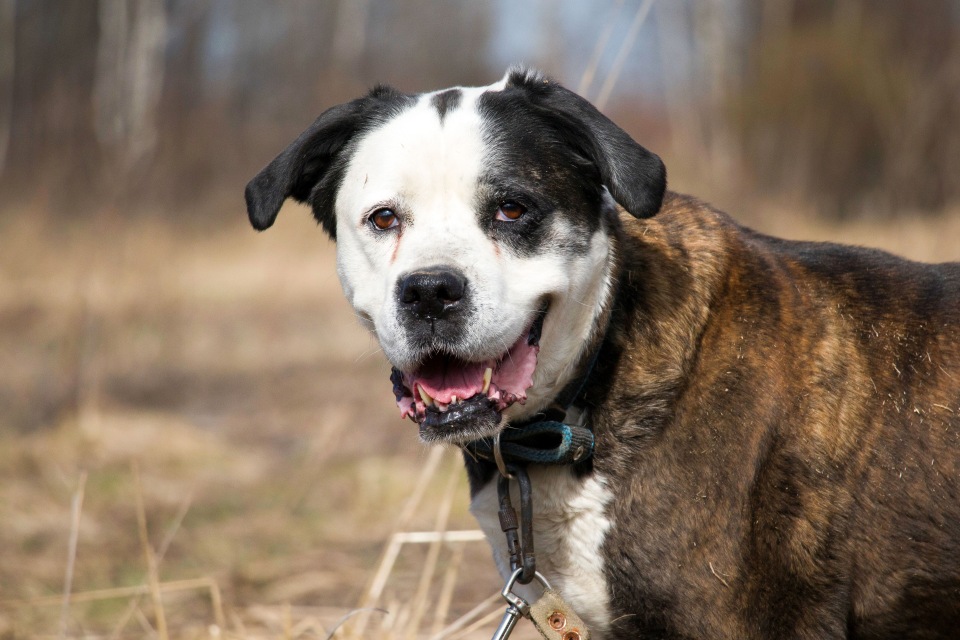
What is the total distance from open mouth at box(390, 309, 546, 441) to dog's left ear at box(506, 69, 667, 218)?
387mm

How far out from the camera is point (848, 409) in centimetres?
248

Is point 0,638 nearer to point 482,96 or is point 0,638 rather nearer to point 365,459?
point 482,96

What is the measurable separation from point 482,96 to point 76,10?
17220 mm

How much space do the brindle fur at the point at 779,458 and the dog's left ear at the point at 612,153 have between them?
301mm

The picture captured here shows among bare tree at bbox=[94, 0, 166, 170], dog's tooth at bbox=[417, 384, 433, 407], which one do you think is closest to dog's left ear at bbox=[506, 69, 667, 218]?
dog's tooth at bbox=[417, 384, 433, 407]

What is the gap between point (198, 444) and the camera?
24.3 ft

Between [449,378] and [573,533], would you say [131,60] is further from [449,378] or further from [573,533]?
[573,533]

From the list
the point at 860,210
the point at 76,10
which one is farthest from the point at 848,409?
the point at 76,10

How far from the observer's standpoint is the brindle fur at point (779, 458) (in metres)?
2.35

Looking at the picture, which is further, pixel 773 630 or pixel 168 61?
pixel 168 61

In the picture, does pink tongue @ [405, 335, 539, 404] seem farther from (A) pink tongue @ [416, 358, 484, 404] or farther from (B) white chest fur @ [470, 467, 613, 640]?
(B) white chest fur @ [470, 467, 613, 640]

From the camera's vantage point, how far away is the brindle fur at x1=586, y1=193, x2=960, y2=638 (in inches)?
92.4

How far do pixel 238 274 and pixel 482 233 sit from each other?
10.3 m

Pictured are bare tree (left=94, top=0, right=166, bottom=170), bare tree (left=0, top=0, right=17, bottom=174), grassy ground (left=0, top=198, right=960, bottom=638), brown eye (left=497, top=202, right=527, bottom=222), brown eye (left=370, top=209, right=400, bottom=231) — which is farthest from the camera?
bare tree (left=0, top=0, right=17, bottom=174)
